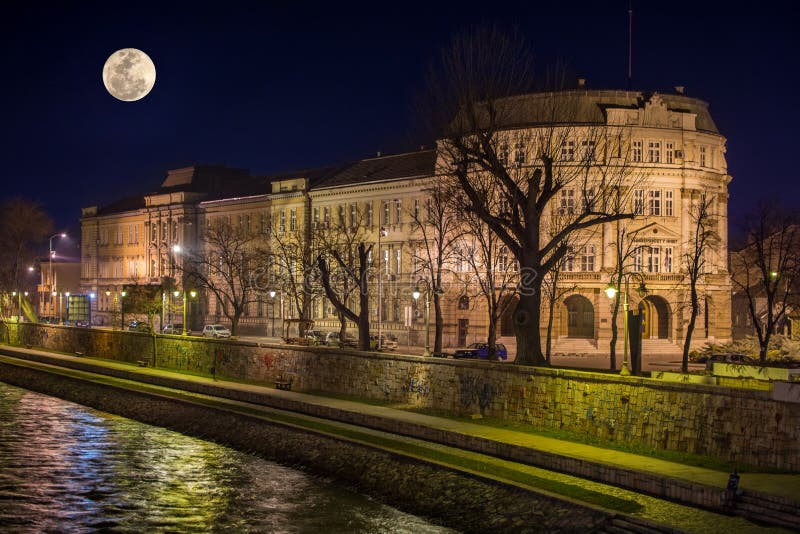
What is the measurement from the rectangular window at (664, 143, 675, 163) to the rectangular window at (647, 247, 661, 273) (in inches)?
272

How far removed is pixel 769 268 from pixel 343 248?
1302 inches

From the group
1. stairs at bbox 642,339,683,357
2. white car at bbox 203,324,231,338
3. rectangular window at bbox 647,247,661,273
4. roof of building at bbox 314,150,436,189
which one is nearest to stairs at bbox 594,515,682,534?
stairs at bbox 642,339,683,357

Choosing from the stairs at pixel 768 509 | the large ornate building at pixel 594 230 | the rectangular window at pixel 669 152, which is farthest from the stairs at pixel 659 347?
the stairs at pixel 768 509

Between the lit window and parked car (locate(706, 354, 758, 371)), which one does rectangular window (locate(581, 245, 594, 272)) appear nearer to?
the lit window

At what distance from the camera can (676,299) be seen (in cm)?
7756

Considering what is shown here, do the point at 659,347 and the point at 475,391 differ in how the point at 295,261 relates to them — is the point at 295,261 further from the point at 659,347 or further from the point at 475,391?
the point at 475,391

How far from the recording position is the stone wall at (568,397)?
26.2 meters

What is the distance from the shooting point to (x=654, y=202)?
78.5 metres

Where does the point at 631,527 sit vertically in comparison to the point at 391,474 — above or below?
above

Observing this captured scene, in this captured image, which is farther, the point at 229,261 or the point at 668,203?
the point at 229,261

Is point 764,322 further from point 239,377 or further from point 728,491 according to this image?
point 728,491

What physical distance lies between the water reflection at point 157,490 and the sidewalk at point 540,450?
12.0ft

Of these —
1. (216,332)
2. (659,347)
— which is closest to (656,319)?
(659,347)

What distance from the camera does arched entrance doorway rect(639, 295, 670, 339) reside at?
261 feet
